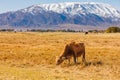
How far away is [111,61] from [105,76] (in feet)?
27.4

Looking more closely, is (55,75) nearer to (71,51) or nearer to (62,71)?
(62,71)

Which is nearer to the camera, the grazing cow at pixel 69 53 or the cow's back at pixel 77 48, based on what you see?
the grazing cow at pixel 69 53

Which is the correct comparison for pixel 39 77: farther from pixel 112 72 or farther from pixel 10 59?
pixel 10 59

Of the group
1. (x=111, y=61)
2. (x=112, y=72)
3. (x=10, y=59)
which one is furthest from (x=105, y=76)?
(x=10, y=59)

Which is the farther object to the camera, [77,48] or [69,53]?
[77,48]

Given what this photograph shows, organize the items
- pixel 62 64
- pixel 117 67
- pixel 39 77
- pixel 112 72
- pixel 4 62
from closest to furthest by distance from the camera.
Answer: pixel 39 77
pixel 112 72
pixel 117 67
pixel 62 64
pixel 4 62

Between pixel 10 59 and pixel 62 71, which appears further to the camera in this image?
pixel 10 59

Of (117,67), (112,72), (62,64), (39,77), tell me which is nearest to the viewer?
(39,77)

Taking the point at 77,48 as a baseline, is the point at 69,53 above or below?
below

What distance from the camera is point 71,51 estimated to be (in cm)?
3397

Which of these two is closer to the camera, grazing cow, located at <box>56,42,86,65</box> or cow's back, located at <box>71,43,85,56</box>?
grazing cow, located at <box>56,42,86,65</box>

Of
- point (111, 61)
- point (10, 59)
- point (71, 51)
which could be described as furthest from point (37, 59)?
point (111, 61)

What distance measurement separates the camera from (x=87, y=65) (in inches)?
1287

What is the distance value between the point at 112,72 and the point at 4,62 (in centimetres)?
1323
